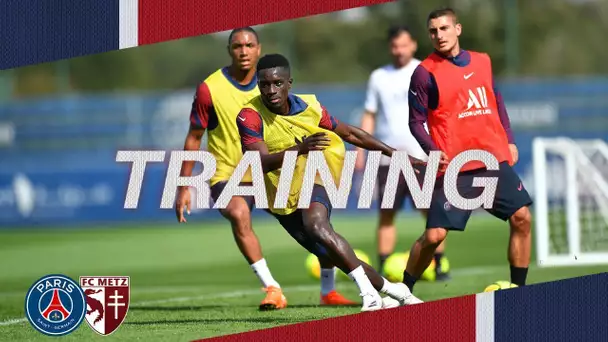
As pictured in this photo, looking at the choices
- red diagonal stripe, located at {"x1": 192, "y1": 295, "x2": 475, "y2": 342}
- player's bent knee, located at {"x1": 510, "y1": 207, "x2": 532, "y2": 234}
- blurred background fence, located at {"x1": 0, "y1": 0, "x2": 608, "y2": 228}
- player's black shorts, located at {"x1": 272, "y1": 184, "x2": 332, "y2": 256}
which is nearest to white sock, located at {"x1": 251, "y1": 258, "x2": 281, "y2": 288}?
player's black shorts, located at {"x1": 272, "y1": 184, "x2": 332, "y2": 256}

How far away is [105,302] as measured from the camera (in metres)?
6.93

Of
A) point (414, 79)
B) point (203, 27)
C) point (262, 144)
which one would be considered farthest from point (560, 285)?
point (203, 27)

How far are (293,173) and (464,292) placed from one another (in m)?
1.81

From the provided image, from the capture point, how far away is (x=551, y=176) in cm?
1355

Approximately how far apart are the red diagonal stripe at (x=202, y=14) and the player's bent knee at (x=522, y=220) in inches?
60.3

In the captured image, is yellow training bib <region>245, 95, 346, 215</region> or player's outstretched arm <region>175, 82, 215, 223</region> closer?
yellow training bib <region>245, 95, 346, 215</region>

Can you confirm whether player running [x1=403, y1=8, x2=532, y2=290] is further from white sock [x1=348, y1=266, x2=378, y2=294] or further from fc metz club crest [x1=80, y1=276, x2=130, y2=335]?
fc metz club crest [x1=80, y1=276, x2=130, y2=335]

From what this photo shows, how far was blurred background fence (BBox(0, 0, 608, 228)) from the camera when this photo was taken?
16.3 meters

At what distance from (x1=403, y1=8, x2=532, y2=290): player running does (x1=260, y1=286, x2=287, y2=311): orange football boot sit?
1.12m

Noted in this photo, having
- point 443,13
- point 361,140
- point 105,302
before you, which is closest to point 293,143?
point 361,140

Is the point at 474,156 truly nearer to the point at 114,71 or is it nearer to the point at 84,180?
the point at 84,180

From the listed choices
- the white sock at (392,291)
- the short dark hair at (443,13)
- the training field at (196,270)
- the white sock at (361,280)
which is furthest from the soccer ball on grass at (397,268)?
the short dark hair at (443,13)

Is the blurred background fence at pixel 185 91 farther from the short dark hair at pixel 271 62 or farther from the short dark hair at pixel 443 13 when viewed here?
the short dark hair at pixel 271 62

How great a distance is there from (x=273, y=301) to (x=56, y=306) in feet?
4.72
